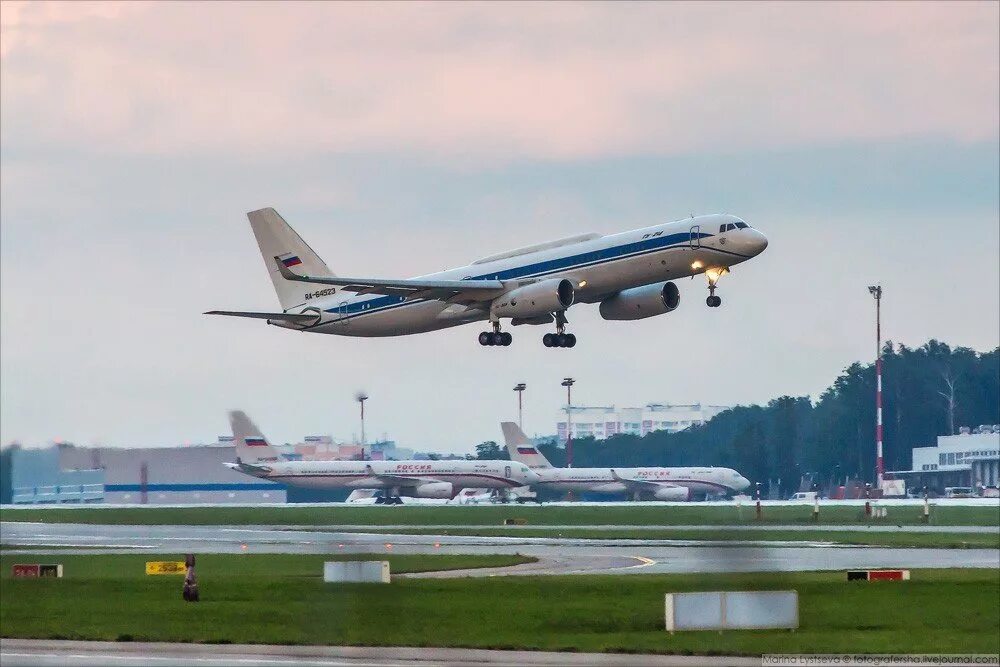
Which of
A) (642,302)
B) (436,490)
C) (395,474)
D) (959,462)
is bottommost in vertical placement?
(436,490)

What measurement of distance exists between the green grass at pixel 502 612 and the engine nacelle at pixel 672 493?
95.7 metres

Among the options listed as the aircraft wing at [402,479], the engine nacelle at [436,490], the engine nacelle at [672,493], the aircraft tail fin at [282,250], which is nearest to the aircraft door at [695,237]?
the aircraft tail fin at [282,250]

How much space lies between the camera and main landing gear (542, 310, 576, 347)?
7238 centimetres

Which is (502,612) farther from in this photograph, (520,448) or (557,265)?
(520,448)

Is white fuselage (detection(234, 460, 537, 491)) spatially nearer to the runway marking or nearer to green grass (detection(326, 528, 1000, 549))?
green grass (detection(326, 528, 1000, 549))

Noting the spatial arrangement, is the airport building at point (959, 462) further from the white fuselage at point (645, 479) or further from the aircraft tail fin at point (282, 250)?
the aircraft tail fin at point (282, 250)

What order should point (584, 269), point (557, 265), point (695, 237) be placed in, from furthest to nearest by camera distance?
point (557, 265)
point (584, 269)
point (695, 237)

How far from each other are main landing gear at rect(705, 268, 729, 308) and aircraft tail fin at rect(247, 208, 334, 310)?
82.3ft

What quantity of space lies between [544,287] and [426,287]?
587 cm

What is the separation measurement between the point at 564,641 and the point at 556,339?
3757 centimetres

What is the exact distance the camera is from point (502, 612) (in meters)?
41.6

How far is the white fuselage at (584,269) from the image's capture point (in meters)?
66.5

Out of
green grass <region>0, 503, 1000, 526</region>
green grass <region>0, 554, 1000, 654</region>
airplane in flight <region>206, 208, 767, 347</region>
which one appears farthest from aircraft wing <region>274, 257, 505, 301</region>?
green grass <region>0, 503, 1000, 526</region>

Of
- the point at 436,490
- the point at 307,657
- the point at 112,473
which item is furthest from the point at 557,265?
the point at 436,490
